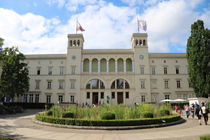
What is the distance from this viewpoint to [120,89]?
48031 millimetres

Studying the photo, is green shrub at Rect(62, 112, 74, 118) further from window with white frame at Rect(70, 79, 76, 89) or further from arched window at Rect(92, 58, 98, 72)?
arched window at Rect(92, 58, 98, 72)

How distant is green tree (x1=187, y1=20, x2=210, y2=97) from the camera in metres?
31.2

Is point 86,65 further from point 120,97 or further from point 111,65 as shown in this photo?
point 120,97

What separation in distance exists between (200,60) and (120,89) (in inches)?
871

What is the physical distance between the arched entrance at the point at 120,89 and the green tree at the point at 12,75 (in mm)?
22485

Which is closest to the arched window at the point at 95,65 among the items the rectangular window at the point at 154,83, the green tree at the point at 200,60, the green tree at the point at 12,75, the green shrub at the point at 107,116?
the rectangular window at the point at 154,83

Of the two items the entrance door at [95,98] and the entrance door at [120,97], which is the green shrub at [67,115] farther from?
the entrance door at [120,97]

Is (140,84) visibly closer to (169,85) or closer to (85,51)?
(169,85)

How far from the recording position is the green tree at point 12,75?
3488 cm

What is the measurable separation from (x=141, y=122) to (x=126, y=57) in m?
35.3

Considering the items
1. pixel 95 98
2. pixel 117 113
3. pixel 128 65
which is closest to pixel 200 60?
pixel 128 65

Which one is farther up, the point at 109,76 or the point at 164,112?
the point at 109,76

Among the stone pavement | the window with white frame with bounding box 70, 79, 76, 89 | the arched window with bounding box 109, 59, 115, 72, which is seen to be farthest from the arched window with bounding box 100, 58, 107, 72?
the stone pavement

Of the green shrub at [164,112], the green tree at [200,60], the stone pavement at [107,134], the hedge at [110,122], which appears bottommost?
the stone pavement at [107,134]
